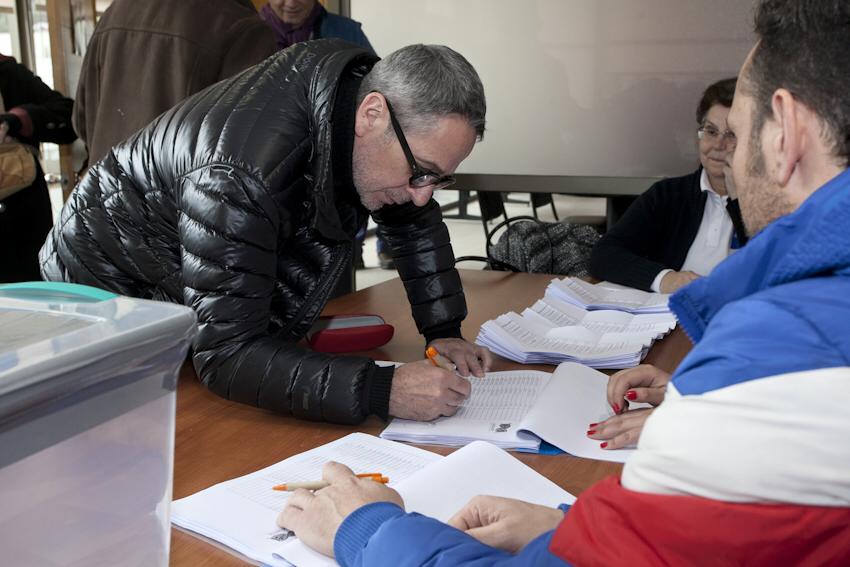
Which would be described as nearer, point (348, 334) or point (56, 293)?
point (56, 293)

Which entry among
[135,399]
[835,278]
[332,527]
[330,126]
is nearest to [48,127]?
[330,126]

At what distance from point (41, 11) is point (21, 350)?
5.19 meters

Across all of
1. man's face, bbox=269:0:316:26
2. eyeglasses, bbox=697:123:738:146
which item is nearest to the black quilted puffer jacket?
eyeglasses, bbox=697:123:738:146

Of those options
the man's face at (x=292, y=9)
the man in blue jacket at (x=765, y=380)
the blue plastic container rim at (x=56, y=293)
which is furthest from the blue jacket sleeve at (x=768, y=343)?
the man's face at (x=292, y=9)

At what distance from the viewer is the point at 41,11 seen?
16.5 ft

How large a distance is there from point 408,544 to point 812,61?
1.99ft

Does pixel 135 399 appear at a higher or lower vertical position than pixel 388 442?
higher

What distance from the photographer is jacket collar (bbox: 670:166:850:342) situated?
0.68m

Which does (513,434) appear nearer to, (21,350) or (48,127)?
(21,350)

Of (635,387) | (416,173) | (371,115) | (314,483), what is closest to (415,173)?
(416,173)

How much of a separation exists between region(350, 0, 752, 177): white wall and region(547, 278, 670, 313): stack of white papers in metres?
1.60

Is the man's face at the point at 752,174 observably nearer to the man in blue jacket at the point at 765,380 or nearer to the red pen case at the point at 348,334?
the man in blue jacket at the point at 765,380

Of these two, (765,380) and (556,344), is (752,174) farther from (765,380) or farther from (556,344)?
(556,344)

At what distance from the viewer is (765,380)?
2.10 ft
